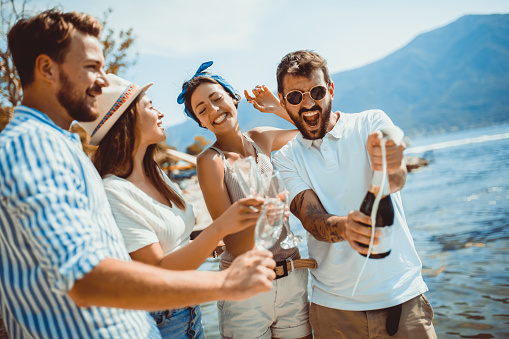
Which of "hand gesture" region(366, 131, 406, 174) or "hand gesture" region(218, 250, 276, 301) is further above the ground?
"hand gesture" region(366, 131, 406, 174)

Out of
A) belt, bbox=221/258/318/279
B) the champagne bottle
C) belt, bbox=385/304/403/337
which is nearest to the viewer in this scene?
the champagne bottle

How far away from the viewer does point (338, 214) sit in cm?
264

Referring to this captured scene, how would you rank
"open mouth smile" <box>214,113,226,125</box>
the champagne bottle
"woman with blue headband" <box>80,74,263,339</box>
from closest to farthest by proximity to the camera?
1. the champagne bottle
2. "woman with blue headband" <box>80,74,263,339</box>
3. "open mouth smile" <box>214,113,226,125</box>

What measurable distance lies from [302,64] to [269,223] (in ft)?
5.34

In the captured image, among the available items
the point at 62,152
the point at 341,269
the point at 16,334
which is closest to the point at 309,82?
the point at 341,269

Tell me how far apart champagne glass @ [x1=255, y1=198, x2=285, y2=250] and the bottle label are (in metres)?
0.54

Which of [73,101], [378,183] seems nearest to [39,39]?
[73,101]

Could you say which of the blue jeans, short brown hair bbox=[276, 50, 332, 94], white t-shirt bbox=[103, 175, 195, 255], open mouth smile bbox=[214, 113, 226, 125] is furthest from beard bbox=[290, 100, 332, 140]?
the blue jeans

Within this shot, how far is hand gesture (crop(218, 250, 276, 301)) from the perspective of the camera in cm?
143

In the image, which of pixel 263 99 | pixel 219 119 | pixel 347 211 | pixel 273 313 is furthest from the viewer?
pixel 263 99

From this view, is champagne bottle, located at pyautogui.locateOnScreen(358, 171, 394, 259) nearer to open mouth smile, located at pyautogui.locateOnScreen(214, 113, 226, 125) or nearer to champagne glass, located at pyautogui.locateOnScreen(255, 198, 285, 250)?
champagne glass, located at pyautogui.locateOnScreen(255, 198, 285, 250)

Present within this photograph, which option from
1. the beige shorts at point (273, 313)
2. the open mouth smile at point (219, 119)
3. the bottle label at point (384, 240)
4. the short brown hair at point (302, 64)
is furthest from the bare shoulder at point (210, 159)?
the bottle label at point (384, 240)

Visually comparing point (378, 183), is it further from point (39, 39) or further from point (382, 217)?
point (39, 39)

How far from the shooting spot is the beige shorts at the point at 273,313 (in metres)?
2.88
